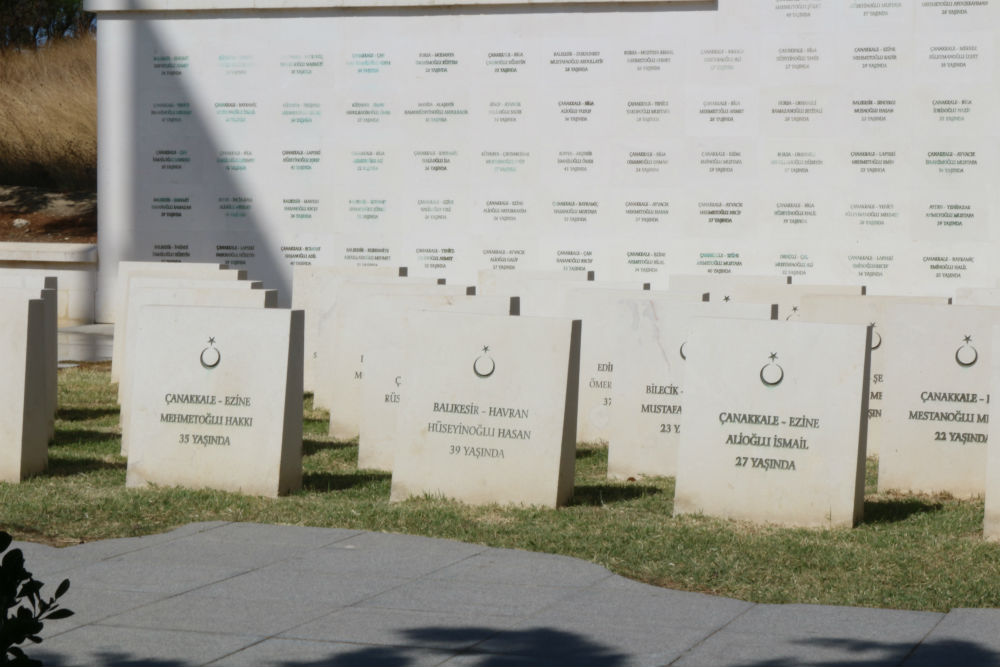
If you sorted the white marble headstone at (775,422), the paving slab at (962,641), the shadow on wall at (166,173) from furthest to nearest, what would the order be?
the shadow on wall at (166,173), the white marble headstone at (775,422), the paving slab at (962,641)

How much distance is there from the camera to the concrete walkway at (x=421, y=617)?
4.48 metres

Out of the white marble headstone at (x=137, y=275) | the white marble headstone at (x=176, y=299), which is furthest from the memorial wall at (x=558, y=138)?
the white marble headstone at (x=176, y=299)

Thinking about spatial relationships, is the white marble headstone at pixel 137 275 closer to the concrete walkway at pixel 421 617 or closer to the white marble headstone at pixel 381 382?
the white marble headstone at pixel 381 382

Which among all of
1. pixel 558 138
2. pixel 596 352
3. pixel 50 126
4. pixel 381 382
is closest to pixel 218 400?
pixel 381 382

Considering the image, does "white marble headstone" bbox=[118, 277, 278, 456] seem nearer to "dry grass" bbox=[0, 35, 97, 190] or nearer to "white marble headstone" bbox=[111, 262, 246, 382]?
"white marble headstone" bbox=[111, 262, 246, 382]

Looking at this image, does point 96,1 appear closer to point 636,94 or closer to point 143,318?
point 636,94

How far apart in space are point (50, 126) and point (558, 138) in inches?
462

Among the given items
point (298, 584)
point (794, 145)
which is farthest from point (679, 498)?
point (794, 145)

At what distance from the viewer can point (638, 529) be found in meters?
6.47

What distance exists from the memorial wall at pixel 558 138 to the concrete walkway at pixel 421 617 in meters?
8.17

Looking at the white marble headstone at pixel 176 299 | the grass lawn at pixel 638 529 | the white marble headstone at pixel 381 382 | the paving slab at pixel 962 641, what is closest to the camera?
the paving slab at pixel 962 641

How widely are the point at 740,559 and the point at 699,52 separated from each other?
28.2ft

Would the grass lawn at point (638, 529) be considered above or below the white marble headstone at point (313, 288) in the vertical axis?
below

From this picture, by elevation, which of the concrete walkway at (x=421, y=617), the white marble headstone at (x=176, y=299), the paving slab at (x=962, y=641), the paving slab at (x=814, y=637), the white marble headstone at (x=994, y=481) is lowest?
the concrete walkway at (x=421, y=617)
